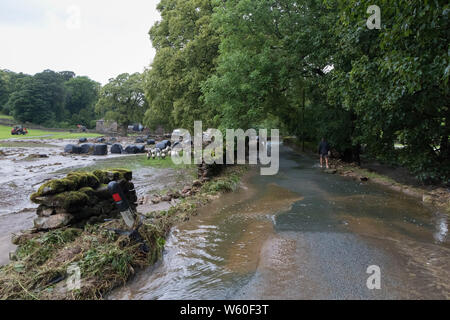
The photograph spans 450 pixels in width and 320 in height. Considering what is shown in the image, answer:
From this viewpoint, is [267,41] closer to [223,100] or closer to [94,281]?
[223,100]

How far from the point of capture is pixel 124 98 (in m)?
54.8

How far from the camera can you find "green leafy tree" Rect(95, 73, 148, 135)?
5447 cm

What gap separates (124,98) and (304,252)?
55.6 m

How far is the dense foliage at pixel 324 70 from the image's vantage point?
6105 millimetres

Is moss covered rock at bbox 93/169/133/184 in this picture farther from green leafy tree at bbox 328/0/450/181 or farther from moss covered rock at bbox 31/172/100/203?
green leafy tree at bbox 328/0/450/181

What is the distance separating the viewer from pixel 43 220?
5.55 m

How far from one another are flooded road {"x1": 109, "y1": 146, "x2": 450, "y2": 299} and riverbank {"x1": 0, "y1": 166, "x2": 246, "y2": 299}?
10.1 inches

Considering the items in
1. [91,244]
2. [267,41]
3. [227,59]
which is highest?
[267,41]

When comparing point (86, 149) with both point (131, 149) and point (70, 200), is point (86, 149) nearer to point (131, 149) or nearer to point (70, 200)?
point (131, 149)
